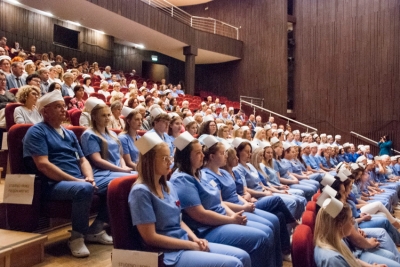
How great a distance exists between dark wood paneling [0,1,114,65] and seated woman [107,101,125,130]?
6.65 m

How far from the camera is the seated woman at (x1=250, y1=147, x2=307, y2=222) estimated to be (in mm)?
3186

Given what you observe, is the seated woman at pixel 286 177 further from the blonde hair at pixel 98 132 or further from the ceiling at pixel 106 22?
the ceiling at pixel 106 22

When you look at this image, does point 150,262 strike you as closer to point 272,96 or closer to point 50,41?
point 50,41

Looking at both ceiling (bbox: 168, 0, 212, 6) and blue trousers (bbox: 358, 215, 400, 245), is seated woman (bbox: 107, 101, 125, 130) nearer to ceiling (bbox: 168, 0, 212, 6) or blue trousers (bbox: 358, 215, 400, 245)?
blue trousers (bbox: 358, 215, 400, 245)

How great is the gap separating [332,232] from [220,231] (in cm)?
58

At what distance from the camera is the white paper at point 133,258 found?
1437mm

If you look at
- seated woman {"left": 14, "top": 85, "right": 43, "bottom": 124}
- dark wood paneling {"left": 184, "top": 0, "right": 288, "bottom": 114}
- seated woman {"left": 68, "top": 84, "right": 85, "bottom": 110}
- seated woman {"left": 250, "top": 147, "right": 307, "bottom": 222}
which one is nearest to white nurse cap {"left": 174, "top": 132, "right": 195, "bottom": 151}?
seated woman {"left": 250, "top": 147, "right": 307, "bottom": 222}

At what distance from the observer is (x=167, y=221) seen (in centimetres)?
163

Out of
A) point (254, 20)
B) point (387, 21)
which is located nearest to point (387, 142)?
point (387, 21)

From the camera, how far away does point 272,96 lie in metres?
12.0

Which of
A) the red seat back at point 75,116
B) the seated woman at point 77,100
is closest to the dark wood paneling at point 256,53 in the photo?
the seated woman at point 77,100

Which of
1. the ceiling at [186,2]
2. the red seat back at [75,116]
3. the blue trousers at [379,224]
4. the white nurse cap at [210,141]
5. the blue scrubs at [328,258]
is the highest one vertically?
the ceiling at [186,2]

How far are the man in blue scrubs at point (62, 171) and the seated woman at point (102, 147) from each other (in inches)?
6.3

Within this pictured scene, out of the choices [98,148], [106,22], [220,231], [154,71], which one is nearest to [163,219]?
[220,231]
